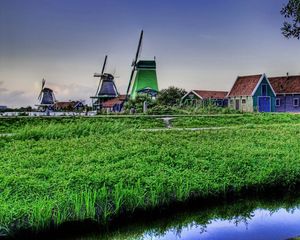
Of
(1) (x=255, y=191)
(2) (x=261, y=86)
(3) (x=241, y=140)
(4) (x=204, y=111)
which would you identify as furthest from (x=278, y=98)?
(1) (x=255, y=191)

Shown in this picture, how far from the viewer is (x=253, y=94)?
40.0 metres

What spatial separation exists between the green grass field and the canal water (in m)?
0.33

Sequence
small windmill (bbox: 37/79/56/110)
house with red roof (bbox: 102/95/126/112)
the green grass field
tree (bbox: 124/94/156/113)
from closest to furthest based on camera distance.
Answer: the green grass field < tree (bbox: 124/94/156/113) < house with red roof (bbox: 102/95/126/112) < small windmill (bbox: 37/79/56/110)

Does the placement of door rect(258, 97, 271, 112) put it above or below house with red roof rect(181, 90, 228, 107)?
below

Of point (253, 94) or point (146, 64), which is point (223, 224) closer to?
point (253, 94)

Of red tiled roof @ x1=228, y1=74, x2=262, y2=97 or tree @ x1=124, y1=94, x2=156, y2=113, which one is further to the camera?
red tiled roof @ x1=228, y1=74, x2=262, y2=97

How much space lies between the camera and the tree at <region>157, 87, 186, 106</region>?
42.9m

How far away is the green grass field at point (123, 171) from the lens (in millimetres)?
5809

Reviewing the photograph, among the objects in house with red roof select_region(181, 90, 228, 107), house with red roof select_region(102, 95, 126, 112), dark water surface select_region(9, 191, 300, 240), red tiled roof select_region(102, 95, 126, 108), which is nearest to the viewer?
dark water surface select_region(9, 191, 300, 240)

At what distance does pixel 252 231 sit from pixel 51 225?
287cm

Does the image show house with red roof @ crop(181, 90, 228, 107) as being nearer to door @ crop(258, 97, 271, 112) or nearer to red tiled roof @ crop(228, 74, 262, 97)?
red tiled roof @ crop(228, 74, 262, 97)

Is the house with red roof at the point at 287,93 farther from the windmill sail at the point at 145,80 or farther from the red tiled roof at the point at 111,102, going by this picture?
the red tiled roof at the point at 111,102

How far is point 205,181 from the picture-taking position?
7.39m

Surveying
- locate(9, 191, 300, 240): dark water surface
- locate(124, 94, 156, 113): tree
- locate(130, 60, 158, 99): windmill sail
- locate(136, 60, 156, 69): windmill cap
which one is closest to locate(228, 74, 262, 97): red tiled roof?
locate(130, 60, 158, 99): windmill sail
